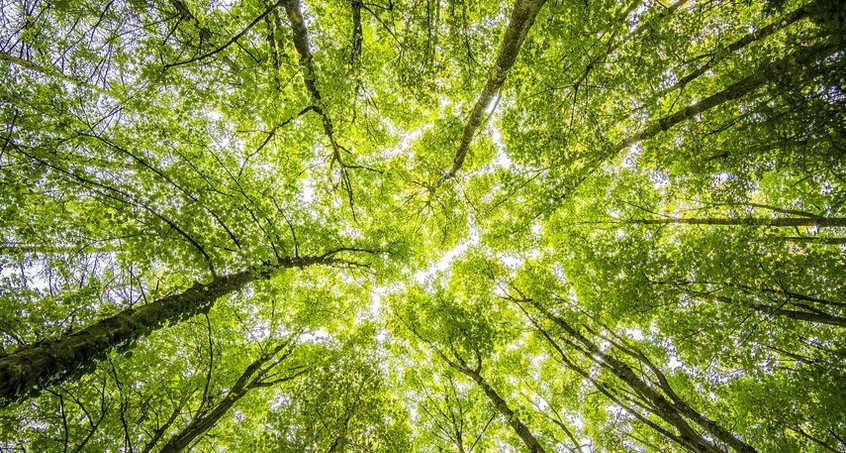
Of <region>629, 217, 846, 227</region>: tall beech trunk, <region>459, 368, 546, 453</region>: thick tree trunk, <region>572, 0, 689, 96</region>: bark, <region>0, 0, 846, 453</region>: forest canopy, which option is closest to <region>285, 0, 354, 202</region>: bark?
<region>0, 0, 846, 453</region>: forest canopy

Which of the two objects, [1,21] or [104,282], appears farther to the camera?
[104,282]

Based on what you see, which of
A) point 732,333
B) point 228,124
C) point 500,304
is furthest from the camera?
point 500,304

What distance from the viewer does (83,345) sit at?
11.0 ft

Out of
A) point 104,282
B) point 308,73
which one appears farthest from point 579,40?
point 104,282

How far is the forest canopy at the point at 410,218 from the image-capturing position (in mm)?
4215

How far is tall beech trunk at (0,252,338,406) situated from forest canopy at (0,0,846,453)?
0.11 feet

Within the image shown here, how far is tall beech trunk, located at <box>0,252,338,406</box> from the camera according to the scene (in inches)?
111

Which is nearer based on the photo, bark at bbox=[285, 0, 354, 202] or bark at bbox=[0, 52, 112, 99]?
bark at bbox=[0, 52, 112, 99]

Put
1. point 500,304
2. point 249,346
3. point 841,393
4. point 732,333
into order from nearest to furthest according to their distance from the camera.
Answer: point 841,393, point 732,333, point 249,346, point 500,304

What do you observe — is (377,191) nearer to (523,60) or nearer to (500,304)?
(523,60)

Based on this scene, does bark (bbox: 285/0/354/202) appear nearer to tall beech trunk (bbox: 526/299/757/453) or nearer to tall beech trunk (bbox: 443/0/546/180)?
tall beech trunk (bbox: 443/0/546/180)

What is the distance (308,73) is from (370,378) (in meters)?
6.95

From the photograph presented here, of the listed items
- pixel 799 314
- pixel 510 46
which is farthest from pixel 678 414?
pixel 510 46

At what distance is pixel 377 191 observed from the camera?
877cm
